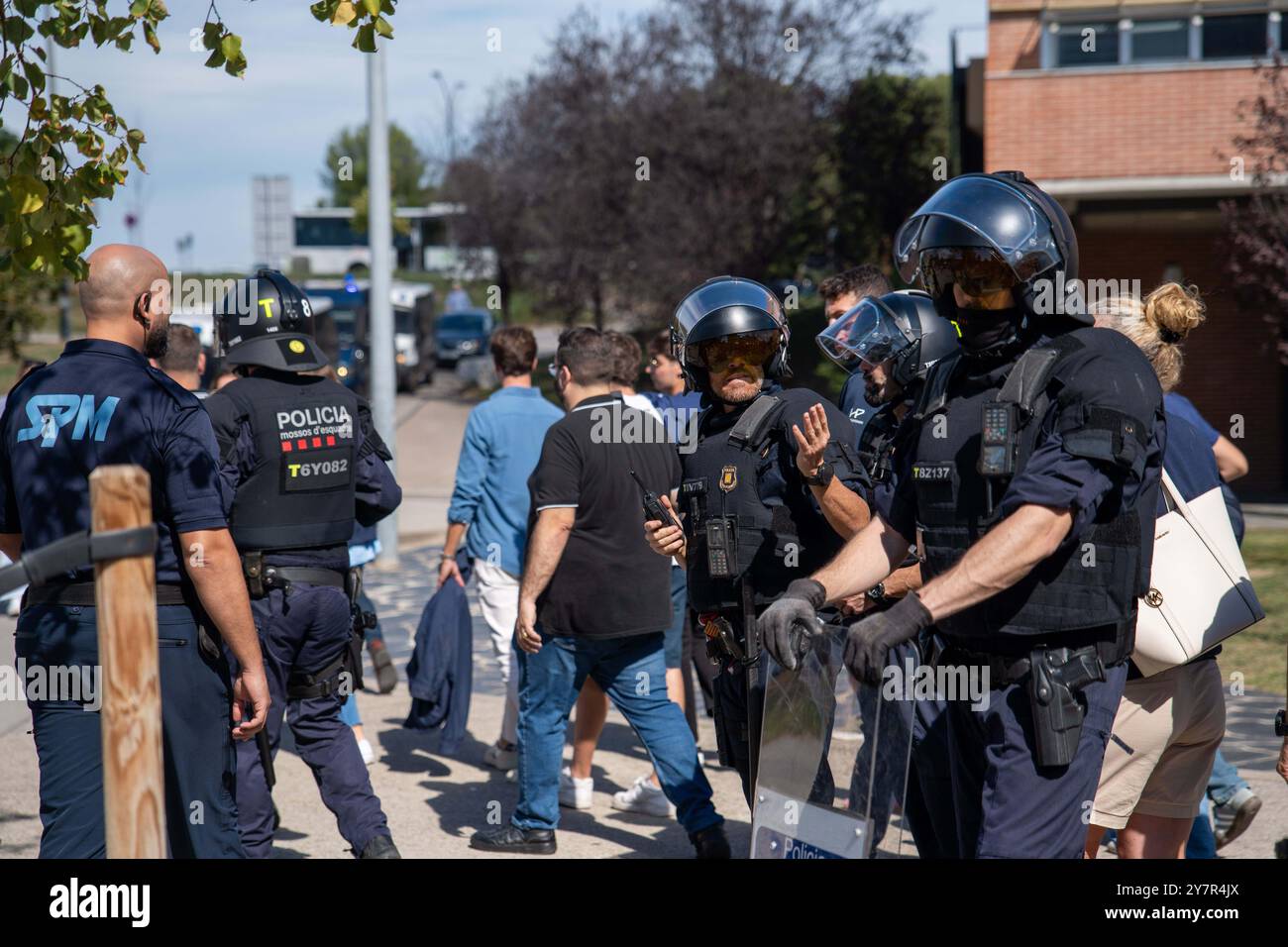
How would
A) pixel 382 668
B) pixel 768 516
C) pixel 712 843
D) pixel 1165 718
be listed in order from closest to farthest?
1. pixel 1165 718
2. pixel 768 516
3. pixel 712 843
4. pixel 382 668

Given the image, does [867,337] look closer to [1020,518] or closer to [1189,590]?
[1189,590]

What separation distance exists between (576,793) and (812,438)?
304 cm

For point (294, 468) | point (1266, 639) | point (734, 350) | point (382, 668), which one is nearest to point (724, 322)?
point (734, 350)

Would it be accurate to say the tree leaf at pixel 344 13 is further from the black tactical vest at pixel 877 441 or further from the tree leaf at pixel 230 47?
the black tactical vest at pixel 877 441

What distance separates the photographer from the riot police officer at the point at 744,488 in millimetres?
4055

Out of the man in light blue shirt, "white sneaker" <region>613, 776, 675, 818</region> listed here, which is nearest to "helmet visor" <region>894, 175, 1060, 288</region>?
"white sneaker" <region>613, 776, 675, 818</region>

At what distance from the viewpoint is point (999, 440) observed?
2.99 m

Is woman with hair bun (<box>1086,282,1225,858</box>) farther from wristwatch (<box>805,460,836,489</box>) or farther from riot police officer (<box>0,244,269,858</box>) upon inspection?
riot police officer (<box>0,244,269,858</box>)

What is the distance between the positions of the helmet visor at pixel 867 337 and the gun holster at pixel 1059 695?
1826mm

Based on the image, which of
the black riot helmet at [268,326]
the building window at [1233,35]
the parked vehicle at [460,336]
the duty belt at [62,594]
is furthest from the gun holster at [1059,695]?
the parked vehicle at [460,336]

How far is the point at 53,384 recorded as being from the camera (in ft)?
11.9
